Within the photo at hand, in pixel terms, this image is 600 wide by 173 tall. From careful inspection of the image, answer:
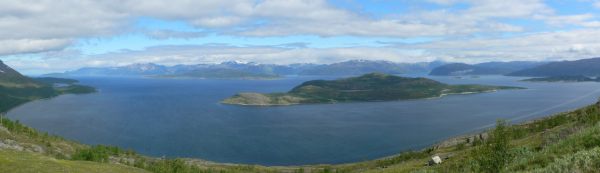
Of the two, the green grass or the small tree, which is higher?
the small tree

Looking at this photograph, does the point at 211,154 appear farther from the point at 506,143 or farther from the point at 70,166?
the point at 506,143

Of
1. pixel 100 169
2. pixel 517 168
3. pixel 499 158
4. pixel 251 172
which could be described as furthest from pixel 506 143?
pixel 251 172

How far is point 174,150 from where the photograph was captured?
195375mm

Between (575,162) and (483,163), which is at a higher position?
(575,162)

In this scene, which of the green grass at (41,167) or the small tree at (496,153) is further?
the green grass at (41,167)

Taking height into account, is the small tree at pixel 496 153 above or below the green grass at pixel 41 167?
above

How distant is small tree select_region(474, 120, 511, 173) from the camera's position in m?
31.2

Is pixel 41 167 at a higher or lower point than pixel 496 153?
lower

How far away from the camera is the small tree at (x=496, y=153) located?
102 feet

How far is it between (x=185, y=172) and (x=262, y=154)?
110 metres

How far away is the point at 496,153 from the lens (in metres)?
31.5

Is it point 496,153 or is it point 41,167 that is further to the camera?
point 41,167

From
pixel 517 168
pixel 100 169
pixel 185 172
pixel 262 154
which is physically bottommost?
pixel 262 154

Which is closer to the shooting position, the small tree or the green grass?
the small tree
